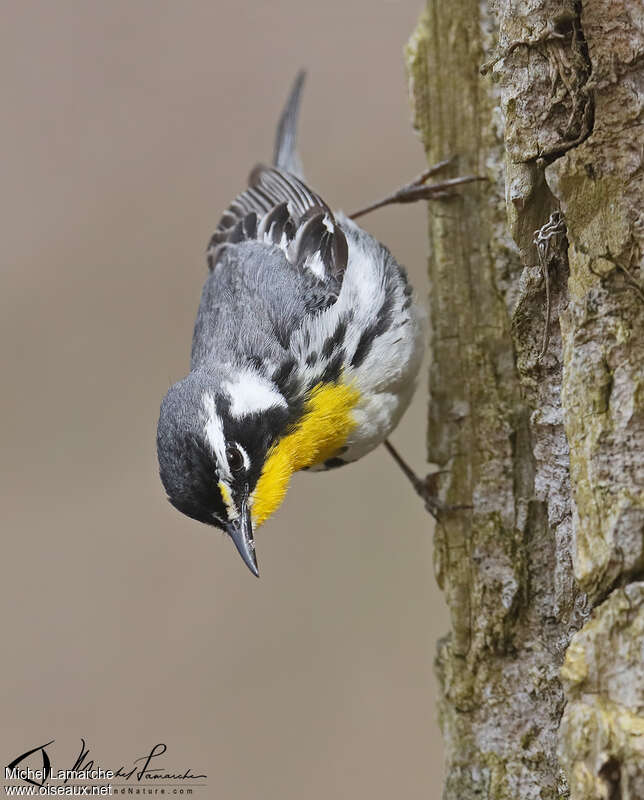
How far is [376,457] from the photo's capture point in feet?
18.6

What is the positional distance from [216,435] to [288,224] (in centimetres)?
139

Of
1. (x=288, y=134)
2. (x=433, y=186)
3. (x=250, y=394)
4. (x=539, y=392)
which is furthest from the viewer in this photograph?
(x=288, y=134)

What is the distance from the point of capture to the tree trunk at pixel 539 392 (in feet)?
7.22

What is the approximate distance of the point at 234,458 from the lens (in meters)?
3.21

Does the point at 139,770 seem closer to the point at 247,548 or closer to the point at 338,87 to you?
the point at 247,548

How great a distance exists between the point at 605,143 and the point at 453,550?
153cm

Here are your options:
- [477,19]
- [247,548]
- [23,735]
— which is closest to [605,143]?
[477,19]

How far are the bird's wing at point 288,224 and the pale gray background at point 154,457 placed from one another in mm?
923

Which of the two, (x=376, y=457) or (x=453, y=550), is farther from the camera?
(x=376, y=457)

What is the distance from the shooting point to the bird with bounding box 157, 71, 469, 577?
318cm

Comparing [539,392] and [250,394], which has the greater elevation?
[250,394]

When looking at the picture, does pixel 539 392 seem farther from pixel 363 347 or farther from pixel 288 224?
Result: pixel 288 224

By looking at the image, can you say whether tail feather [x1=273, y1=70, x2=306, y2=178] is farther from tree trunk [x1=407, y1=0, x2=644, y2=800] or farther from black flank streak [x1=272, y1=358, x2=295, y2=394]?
black flank streak [x1=272, y1=358, x2=295, y2=394]

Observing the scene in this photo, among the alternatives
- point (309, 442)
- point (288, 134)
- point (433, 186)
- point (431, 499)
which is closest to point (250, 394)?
point (309, 442)
